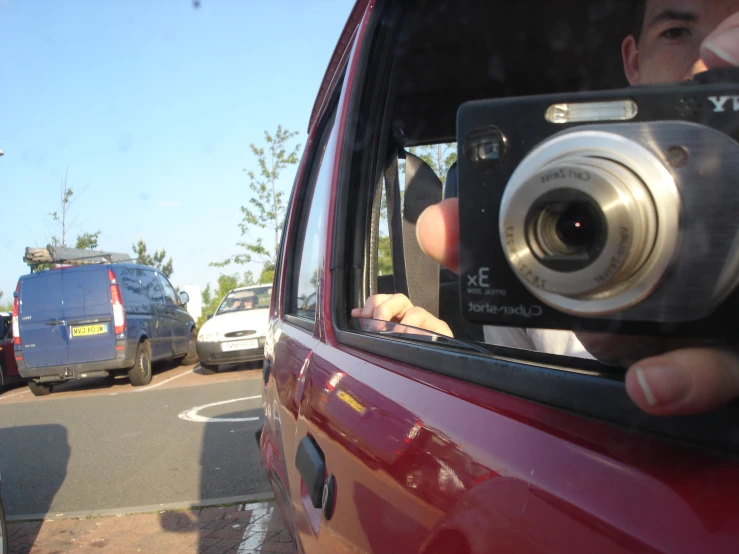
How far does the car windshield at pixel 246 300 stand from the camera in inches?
461

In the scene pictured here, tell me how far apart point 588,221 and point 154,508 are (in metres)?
4.92

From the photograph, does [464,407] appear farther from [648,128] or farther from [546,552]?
[648,128]

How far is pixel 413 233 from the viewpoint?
1802 mm

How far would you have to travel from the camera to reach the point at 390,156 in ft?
6.64

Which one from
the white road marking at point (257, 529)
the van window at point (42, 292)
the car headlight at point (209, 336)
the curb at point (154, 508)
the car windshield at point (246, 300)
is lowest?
the curb at point (154, 508)

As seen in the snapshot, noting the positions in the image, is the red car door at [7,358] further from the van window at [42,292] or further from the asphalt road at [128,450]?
the asphalt road at [128,450]

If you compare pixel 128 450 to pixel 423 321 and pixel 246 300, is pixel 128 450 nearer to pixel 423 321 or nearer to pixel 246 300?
pixel 246 300

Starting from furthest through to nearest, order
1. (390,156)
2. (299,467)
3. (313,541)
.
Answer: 1. (390,156)
2. (299,467)
3. (313,541)

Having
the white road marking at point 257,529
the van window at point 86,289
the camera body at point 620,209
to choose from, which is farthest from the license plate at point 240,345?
the camera body at point 620,209

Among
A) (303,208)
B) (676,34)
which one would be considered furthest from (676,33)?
(303,208)

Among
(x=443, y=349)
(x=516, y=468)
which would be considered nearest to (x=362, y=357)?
(x=443, y=349)

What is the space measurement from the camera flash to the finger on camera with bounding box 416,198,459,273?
0.46 ft

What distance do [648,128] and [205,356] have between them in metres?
11.4

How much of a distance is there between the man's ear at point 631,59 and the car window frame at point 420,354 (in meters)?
0.57
